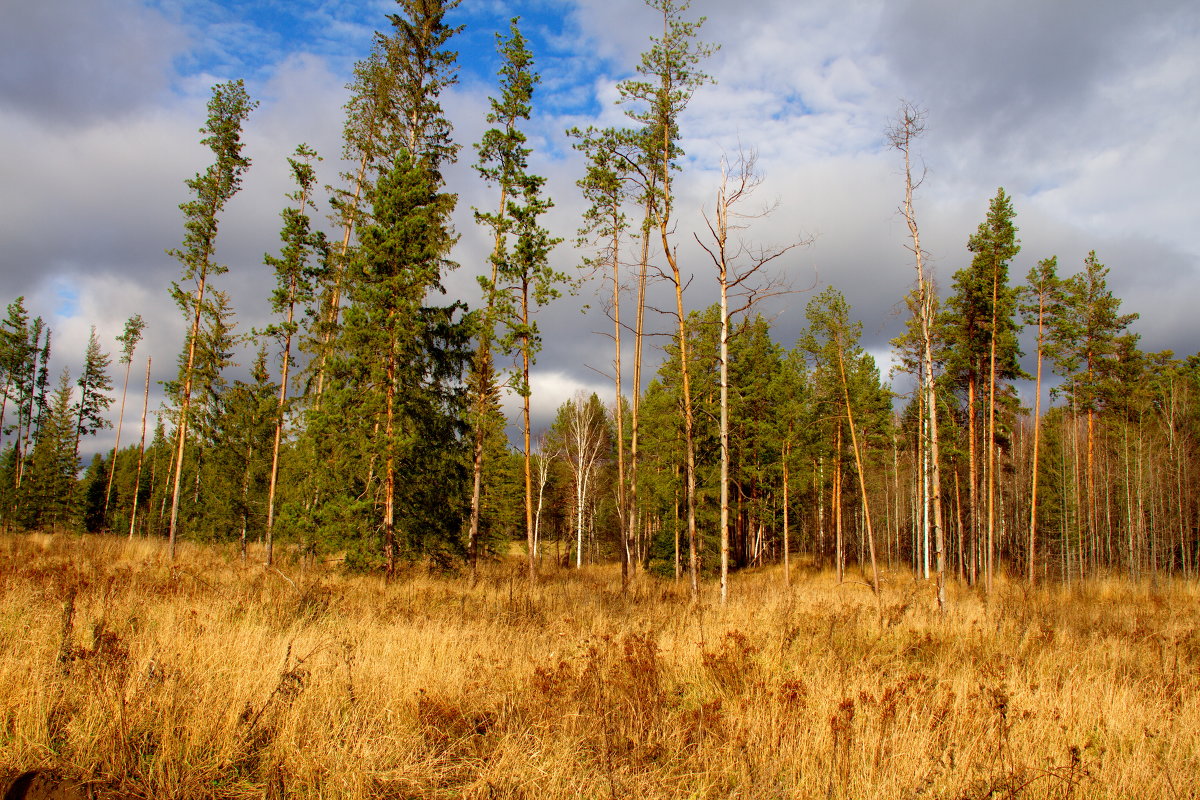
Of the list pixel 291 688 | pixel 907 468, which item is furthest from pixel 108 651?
pixel 907 468

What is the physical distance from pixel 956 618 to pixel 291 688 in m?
11.2

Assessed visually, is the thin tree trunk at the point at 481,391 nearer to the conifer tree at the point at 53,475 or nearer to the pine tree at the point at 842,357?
the pine tree at the point at 842,357

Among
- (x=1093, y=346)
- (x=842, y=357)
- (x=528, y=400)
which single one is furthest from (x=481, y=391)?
(x=1093, y=346)

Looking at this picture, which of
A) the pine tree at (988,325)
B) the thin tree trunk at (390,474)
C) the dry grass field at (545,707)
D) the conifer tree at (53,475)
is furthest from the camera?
the conifer tree at (53,475)

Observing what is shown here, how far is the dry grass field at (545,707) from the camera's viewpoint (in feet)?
11.9

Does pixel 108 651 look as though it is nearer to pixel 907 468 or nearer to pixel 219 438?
pixel 219 438

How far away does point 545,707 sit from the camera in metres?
4.96

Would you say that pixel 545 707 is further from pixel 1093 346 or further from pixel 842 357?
pixel 1093 346

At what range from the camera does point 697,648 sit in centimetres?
722

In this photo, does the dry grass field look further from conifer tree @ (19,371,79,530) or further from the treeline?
conifer tree @ (19,371,79,530)

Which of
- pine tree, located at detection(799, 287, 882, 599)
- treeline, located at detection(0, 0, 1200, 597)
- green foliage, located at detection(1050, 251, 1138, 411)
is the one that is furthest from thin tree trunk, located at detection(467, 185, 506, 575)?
green foliage, located at detection(1050, 251, 1138, 411)

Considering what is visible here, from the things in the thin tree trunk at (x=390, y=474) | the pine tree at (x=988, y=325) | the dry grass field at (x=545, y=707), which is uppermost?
the pine tree at (x=988, y=325)

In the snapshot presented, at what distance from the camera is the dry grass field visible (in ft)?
11.9

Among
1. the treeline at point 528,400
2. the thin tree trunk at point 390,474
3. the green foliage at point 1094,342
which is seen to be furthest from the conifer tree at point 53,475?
the green foliage at point 1094,342
